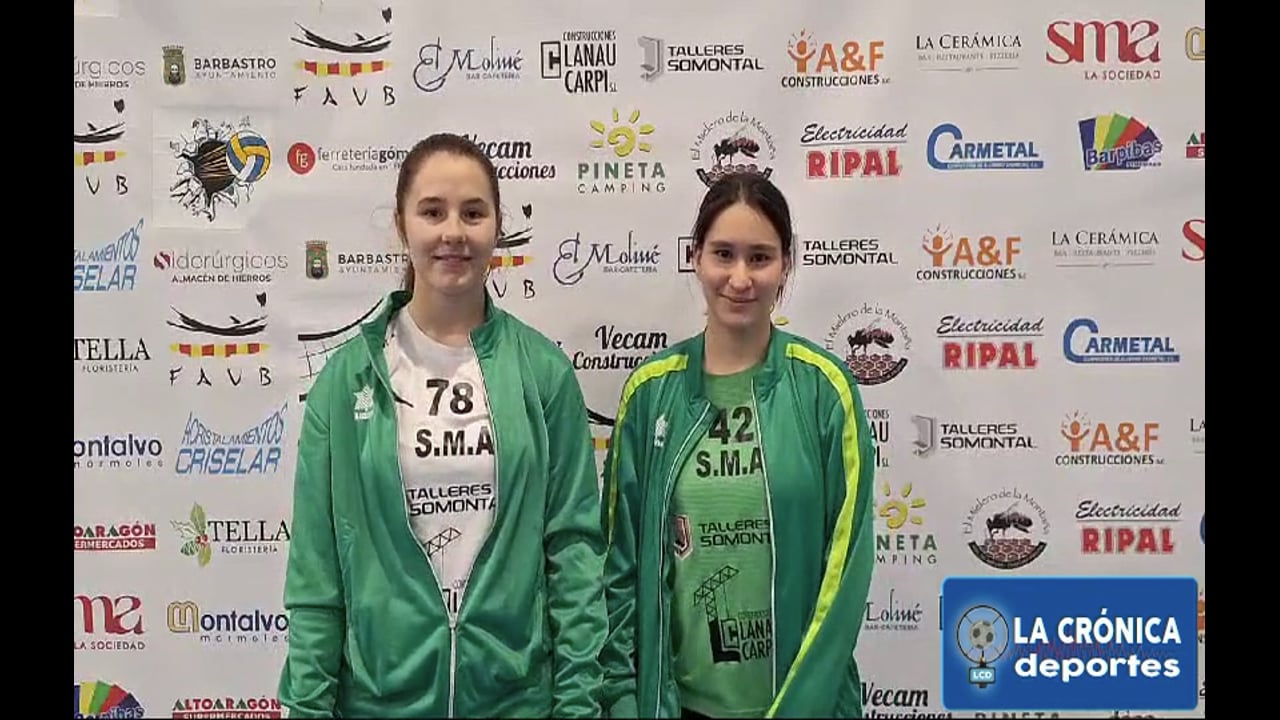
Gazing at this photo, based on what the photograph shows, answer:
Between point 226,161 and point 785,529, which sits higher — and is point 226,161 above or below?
above

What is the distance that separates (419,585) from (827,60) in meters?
1.51

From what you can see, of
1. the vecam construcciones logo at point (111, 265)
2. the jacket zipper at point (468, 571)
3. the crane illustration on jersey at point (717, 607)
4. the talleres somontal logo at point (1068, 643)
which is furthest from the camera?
the vecam construcciones logo at point (111, 265)

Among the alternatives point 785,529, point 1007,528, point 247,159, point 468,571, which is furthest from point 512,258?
point 1007,528

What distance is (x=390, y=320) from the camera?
83.7 inches

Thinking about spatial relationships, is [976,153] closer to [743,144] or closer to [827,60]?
[827,60]

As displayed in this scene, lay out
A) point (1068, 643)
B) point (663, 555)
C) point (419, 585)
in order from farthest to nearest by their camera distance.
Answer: point (1068, 643)
point (663, 555)
point (419, 585)

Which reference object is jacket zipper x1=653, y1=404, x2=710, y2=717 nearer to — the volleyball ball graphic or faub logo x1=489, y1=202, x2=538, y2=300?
faub logo x1=489, y1=202, x2=538, y2=300

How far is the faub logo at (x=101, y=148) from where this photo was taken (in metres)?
2.66

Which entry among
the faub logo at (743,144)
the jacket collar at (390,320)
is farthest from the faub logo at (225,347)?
the faub logo at (743,144)

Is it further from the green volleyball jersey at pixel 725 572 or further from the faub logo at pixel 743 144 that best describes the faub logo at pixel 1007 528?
the faub logo at pixel 743 144

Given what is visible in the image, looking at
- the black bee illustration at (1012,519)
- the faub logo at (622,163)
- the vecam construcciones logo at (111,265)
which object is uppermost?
the faub logo at (622,163)

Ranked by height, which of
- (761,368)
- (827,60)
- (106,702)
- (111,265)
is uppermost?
(827,60)

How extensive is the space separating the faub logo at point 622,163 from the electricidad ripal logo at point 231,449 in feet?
3.06

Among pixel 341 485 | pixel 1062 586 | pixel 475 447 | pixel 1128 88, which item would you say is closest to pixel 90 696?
pixel 341 485
